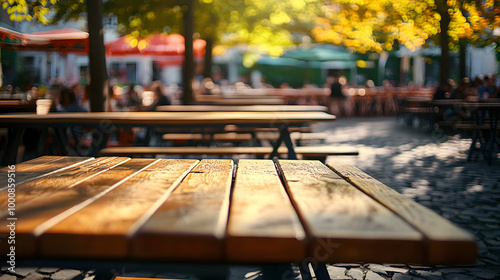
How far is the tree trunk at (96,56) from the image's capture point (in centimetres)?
653

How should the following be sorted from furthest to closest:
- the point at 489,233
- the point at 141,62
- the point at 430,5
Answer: the point at 141,62 < the point at 430,5 < the point at 489,233

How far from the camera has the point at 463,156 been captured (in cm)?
864

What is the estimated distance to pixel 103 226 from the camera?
1.23 metres

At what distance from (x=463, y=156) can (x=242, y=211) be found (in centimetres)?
825

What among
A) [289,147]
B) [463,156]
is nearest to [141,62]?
[463,156]

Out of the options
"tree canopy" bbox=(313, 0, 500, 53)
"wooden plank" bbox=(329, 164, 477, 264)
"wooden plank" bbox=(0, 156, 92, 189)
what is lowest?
"wooden plank" bbox=(329, 164, 477, 264)

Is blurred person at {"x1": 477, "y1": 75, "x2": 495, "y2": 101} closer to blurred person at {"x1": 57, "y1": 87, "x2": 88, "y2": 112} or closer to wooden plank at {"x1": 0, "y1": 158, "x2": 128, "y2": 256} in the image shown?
blurred person at {"x1": 57, "y1": 87, "x2": 88, "y2": 112}

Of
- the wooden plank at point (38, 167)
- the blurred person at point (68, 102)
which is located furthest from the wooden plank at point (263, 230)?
the blurred person at point (68, 102)

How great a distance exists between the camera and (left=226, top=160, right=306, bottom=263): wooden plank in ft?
3.75

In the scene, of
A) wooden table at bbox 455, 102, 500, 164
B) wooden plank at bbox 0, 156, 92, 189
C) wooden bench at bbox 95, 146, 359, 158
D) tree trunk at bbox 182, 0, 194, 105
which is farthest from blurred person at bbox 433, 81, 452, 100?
wooden plank at bbox 0, 156, 92, 189

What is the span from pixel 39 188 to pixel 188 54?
7848 mm

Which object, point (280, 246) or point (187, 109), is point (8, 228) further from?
point (187, 109)

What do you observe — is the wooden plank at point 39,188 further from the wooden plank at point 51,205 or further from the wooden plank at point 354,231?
the wooden plank at point 354,231

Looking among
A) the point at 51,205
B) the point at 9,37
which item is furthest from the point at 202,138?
the point at 51,205
